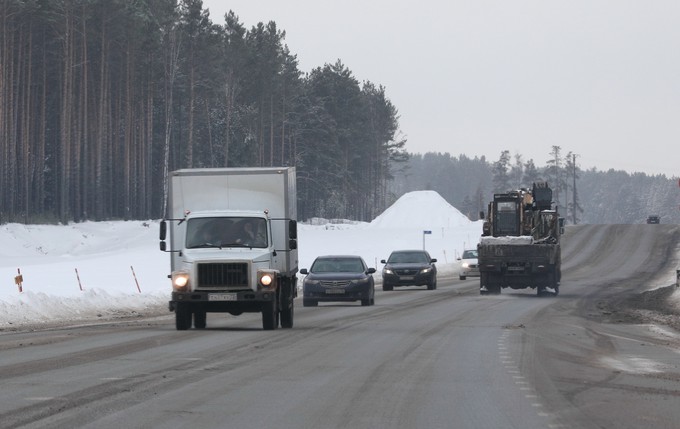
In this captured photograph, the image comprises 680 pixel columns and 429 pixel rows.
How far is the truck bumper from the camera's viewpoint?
24781 mm

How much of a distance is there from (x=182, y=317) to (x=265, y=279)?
Answer: 1892mm

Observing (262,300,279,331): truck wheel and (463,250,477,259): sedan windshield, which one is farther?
(463,250,477,259): sedan windshield

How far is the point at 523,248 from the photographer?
147 ft

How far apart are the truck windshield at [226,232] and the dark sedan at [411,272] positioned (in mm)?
23764

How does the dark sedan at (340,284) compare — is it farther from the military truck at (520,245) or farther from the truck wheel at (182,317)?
the truck wheel at (182,317)

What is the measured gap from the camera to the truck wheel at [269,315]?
82.7 feet

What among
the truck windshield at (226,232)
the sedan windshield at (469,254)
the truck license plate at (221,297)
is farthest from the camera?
the sedan windshield at (469,254)

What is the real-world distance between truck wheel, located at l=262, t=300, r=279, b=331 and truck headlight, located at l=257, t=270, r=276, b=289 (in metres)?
0.35

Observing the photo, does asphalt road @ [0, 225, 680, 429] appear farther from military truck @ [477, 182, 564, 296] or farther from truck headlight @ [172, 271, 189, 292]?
military truck @ [477, 182, 564, 296]

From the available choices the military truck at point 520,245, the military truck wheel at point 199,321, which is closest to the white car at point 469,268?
the military truck at point 520,245

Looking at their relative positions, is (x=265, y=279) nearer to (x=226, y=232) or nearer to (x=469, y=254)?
(x=226, y=232)

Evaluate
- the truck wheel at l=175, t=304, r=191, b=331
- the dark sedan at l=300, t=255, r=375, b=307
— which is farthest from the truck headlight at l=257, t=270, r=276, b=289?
the dark sedan at l=300, t=255, r=375, b=307

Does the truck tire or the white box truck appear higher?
the white box truck

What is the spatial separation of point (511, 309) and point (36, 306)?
13.2 metres
